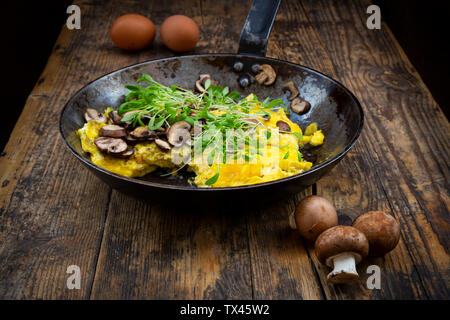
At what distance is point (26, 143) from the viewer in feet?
6.97

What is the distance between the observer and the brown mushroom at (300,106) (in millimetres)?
2059

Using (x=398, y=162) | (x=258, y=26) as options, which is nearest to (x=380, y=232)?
→ (x=398, y=162)

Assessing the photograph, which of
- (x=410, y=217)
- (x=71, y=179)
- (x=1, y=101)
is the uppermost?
(x=410, y=217)

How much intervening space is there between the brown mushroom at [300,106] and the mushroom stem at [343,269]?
2.75ft

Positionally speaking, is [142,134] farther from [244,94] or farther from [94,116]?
[244,94]

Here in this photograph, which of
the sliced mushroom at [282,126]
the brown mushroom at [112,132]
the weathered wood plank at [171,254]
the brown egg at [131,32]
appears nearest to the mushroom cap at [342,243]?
the weathered wood plank at [171,254]

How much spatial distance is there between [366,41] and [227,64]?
4.28ft

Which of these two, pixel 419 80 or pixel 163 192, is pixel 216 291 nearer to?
pixel 163 192

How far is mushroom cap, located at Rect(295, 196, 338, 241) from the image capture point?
59.4 inches

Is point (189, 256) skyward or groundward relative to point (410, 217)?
groundward

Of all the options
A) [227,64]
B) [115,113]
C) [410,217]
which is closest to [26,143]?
[115,113]

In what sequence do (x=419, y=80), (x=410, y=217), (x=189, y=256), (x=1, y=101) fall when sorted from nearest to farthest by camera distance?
(x=189, y=256) → (x=410, y=217) → (x=1, y=101) → (x=419, y=80)

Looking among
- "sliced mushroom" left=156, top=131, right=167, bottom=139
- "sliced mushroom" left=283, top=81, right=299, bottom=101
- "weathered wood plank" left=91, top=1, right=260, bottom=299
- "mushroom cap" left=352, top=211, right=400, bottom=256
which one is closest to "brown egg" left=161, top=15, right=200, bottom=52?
"sliced mushroom" left=283, top=81, right=299, bottom=101

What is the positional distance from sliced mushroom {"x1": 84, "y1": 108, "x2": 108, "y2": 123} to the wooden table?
0.25 m
